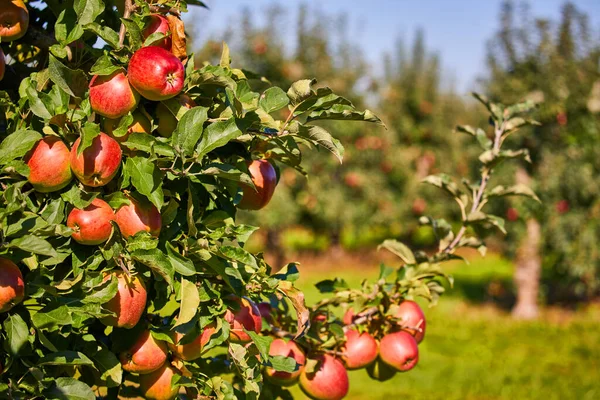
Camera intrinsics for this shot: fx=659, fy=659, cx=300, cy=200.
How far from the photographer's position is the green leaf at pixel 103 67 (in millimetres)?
944

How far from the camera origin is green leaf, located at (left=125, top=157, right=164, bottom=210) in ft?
3.04

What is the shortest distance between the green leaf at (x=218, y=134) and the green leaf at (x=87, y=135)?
0.47 ft

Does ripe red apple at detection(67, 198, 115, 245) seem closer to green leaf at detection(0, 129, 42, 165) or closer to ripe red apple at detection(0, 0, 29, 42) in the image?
green leaf at detection(0, 129, 42, 165)

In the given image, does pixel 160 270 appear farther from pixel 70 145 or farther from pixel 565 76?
pixel 565 76

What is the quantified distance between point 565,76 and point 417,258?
22.7 feet

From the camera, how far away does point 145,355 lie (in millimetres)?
1056

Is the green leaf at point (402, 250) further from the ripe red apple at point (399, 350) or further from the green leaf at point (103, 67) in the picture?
the green leaf at point (103, 67)

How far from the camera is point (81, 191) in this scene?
98 centimetres

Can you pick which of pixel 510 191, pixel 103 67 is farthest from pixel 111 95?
pixel 510 191

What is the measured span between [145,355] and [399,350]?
0.55 m

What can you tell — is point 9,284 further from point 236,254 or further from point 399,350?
point 399,350

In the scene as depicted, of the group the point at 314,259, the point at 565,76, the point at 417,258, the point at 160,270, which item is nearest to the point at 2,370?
the point at 160,270

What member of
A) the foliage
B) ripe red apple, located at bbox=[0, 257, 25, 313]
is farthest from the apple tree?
the foliage

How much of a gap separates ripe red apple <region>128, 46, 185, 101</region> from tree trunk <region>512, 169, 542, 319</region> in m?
7.43
